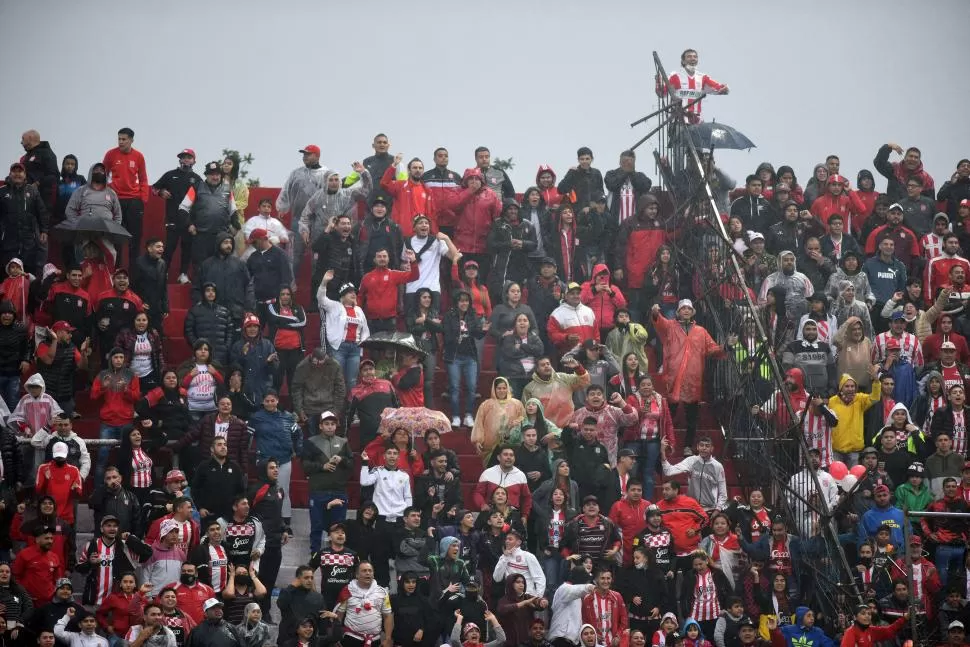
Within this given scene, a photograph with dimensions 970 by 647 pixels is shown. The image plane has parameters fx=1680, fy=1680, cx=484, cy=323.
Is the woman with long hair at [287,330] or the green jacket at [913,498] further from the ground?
the woman with long hair at [287,330]

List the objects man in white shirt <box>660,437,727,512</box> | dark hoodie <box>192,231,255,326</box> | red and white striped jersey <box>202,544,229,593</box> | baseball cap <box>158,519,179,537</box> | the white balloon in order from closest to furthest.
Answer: red and white striped jersey <box>202,544,229,593</box> < baseball cap <box>158,519,179,537</box> < the white balloon < man in white shirt <box>660,437,727,512</box> < dark hoodie <box>192,231,255,326</box>

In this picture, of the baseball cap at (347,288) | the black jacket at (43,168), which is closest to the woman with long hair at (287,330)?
the baseball cap at (347,288)

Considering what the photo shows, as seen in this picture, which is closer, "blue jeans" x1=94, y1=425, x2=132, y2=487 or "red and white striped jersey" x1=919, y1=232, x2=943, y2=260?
"blue jeans" x1=94, y1=425, x2=132, y2=487

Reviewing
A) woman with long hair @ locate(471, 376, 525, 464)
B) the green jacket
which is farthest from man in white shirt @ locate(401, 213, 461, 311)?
the green jacket

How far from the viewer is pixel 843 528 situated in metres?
17.8

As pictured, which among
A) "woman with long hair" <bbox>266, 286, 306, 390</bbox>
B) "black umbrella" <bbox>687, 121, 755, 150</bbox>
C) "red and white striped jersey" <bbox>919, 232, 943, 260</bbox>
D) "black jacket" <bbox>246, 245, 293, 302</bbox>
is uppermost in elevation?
"black umbrella" <bbox>687, 121, 755, 150</bbox>

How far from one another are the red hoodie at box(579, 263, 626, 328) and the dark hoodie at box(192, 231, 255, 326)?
413 cm

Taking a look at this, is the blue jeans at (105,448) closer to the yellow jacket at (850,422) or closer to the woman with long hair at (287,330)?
the woman with long hair at (287,330)

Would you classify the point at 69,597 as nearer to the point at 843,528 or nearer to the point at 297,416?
the point at 297,416

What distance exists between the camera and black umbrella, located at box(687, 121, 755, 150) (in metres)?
22.2

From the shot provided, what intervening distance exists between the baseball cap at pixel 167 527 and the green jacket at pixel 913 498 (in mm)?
7810

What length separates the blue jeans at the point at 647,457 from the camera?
61.7 feet

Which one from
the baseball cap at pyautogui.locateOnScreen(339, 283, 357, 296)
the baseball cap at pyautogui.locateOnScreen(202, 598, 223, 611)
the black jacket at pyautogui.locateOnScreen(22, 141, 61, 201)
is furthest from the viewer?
the black jacket at pyautogui.locateOnScreen(22, 141, 61, 201)

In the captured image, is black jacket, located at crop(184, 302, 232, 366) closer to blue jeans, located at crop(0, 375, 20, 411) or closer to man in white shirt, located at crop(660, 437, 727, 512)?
blue jeans, located at crop(0, 375, 20, 411)
